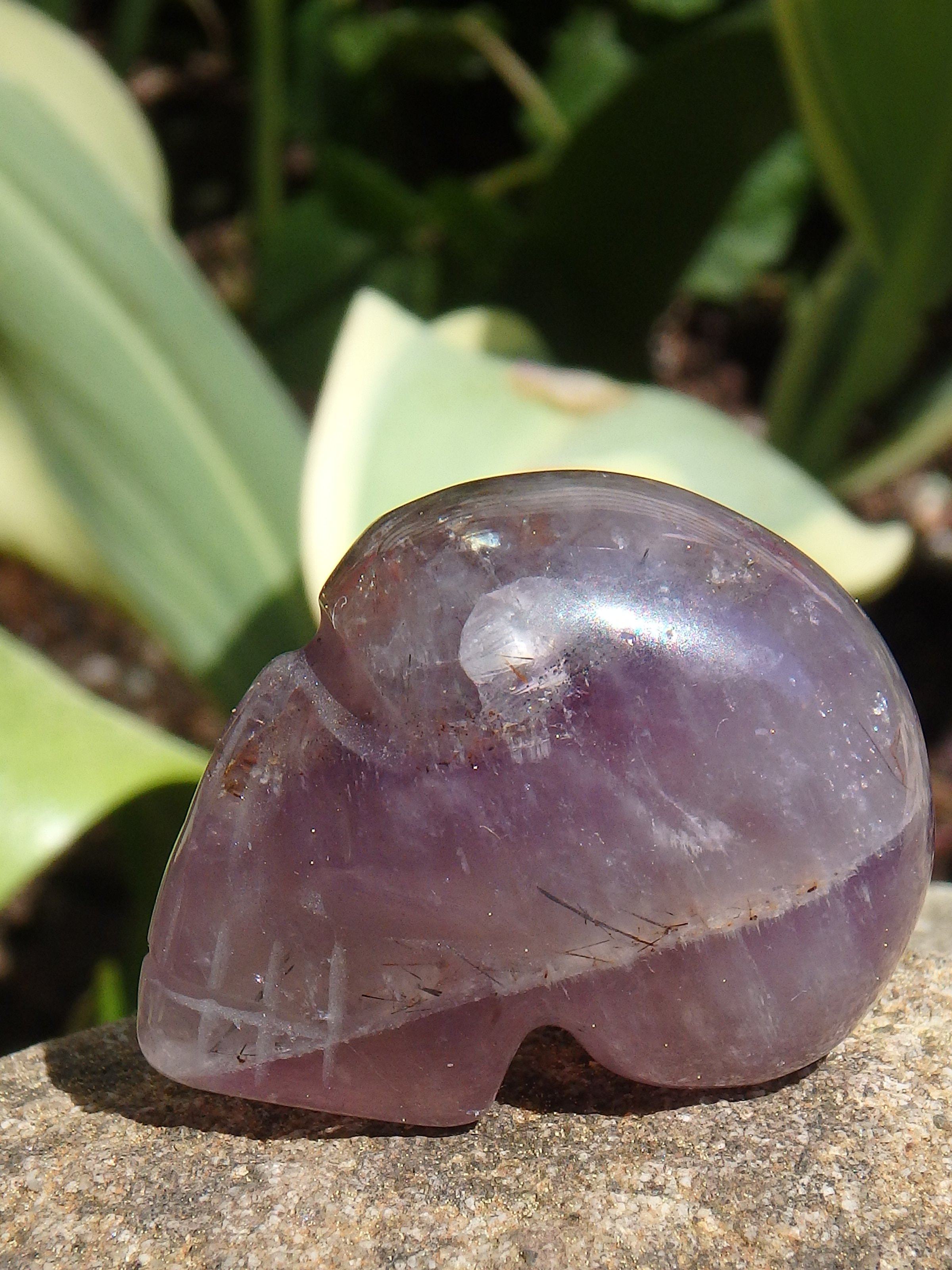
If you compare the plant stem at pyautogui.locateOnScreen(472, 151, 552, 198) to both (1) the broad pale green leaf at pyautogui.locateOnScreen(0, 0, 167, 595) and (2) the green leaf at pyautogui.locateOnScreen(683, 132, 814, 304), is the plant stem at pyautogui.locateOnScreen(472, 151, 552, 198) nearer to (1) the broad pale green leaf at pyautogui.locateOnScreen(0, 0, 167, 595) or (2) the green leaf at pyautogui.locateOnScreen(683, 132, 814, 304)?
(2) the green leaf at pyautogui.locateOnScreen(683, 132, 814, 304)

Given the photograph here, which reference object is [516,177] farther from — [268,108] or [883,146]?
[883,146]

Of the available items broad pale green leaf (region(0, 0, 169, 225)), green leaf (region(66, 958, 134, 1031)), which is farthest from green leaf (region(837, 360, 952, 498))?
green leaf (region(66, 958, 134, 1031))

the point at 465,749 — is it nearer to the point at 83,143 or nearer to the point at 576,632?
the point at 576,632

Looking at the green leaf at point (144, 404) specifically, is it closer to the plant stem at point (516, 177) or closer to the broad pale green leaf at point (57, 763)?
the broad pale green leaf at point (57, 763)

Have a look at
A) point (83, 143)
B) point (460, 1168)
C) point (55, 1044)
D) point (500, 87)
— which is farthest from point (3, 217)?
point (500, 87)

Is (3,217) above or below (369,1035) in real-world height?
above

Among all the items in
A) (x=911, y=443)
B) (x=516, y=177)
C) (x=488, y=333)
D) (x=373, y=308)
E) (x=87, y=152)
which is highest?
(x=87, y=152)

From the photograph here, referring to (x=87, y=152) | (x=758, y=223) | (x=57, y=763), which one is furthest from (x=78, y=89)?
(x=758, y=223)
